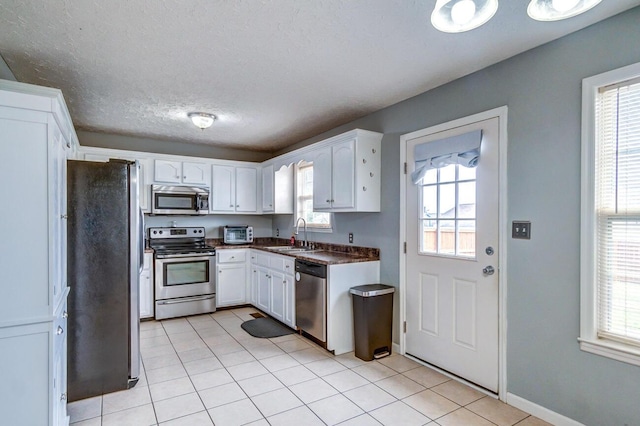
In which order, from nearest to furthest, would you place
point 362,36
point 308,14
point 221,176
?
point 308,14, point 362,36, point 221,176

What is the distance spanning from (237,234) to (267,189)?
2.85 feet

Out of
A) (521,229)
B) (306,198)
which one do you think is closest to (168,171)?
(306,198)

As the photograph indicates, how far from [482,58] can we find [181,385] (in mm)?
3354

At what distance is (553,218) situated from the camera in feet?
7.22

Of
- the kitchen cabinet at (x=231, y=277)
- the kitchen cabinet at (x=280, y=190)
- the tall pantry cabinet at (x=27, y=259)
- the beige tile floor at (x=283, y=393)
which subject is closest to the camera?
the tall pantry cabinet at (x=27, y=259)

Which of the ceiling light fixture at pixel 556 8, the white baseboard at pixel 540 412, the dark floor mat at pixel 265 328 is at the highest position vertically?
the ceiling light fixture at pixel 556 8

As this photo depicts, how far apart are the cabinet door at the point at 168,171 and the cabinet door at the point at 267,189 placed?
123 cm

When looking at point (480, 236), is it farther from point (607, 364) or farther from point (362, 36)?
point (362, 36)

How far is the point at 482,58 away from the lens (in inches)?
96.6

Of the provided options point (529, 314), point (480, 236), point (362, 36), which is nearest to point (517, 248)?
point (480, 236)

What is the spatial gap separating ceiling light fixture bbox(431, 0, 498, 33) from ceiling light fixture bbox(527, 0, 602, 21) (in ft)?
0.60

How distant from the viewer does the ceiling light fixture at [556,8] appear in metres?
1.47

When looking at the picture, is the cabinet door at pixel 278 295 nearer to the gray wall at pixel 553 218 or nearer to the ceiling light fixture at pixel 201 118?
the ceiling light fixture at pixel 201 118

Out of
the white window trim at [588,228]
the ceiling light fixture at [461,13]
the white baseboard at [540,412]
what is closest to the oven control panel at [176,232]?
the white baseboard at [540,412]
